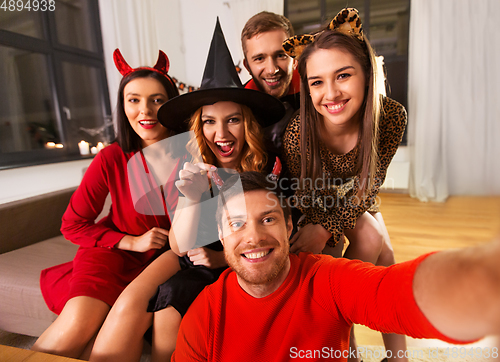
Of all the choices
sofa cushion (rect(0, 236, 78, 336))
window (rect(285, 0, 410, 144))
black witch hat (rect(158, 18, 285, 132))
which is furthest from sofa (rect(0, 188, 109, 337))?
window (rect(285, 0, 410, 144))

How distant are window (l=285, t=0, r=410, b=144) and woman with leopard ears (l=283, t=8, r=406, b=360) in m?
1.66

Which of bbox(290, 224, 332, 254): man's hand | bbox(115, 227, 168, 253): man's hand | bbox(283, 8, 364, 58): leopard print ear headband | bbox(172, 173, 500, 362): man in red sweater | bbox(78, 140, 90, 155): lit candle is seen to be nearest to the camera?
bbox(172, 173, 500, 362): man in red sweater

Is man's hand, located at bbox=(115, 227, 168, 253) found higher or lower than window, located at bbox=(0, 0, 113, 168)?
lower

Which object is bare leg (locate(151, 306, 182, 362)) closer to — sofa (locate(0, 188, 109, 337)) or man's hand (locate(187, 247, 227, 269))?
man's hand (locate(187, 247, 227, 269))

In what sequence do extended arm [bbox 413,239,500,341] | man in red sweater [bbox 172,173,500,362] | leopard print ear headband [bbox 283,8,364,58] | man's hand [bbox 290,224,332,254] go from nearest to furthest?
extended arm [bbox 413,239,500,341]
man in red sweater [bbox 172,173,500,362]
leopard print ear headband [bbox 283,8,364,58]
man's hand [bbox 290,224,332,254]

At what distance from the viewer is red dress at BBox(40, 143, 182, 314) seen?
3.01 ft

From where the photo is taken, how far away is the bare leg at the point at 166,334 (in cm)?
70

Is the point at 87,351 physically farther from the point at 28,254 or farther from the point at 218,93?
the point at 218,93

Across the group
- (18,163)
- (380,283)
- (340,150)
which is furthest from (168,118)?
(18,163)

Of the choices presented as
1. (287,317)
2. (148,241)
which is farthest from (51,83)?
(287,317)

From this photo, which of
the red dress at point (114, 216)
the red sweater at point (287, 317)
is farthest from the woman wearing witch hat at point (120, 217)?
the red sweater at point (287, 317)

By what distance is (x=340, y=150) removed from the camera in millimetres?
823

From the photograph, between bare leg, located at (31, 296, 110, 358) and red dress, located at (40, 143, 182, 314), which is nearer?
bare leg, located at (31, 296, 110, 358)

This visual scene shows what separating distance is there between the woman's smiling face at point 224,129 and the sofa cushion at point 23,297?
2.69 ft
